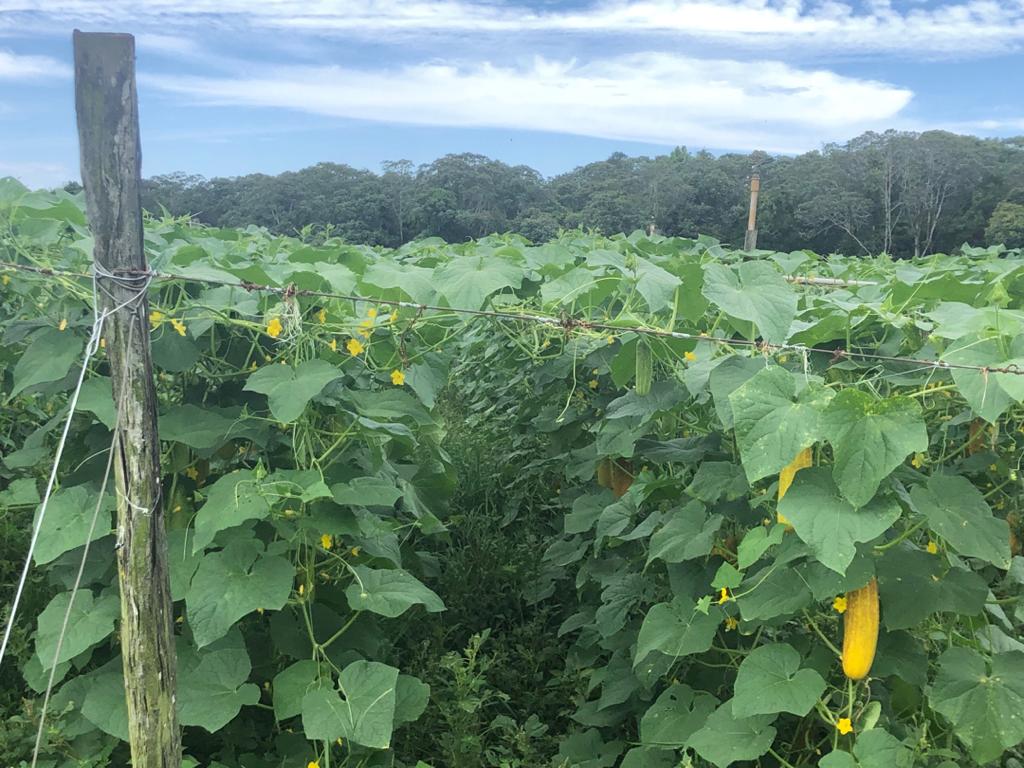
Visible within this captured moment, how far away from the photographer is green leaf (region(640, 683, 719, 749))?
106 inches

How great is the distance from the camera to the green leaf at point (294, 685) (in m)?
2.42

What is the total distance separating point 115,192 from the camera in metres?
2.02

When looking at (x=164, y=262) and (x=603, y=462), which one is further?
(x=603, y=462)

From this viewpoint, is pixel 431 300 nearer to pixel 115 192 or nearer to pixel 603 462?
pixel 115 192

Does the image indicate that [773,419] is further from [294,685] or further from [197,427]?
[197,427]

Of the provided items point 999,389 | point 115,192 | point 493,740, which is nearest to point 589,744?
point 493,740

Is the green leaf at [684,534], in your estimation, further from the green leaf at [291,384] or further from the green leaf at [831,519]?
the green leaf at [291,384]

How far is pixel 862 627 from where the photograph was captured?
2.20 meters

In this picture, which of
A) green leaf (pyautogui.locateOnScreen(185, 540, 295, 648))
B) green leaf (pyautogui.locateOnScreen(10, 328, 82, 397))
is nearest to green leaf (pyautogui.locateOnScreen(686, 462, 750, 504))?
green leaf (pyautogui.locateOnScreen(185, 540, 295, 648))

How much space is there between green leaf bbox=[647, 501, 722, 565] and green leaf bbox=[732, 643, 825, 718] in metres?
0.38

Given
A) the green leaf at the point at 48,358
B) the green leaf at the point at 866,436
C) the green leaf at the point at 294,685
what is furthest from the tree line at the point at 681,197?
the green leaf at the point at 866,436

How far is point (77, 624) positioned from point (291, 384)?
3.16ft

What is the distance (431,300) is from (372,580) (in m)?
0.85

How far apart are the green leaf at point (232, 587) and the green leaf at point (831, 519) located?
128 cm
